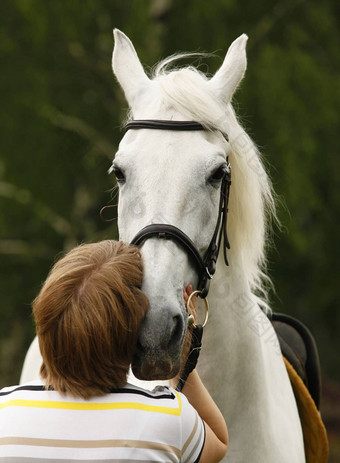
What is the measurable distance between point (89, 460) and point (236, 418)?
48.8 inches

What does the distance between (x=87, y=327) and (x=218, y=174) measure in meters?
1.01

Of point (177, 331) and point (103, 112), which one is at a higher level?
point (103, 112)

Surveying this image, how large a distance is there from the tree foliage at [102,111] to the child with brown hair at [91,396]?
6937mm

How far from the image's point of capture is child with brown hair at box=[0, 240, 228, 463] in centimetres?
178

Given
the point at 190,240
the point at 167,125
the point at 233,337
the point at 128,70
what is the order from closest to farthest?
the point at 190,240 → the point at 167,125 → the point at 233,337 → the point at 128,70

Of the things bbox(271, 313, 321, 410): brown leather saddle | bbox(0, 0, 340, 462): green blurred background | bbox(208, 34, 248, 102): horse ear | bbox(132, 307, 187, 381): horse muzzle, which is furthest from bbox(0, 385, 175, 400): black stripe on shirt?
bbox(0, 0, 340, 462): green blurred background

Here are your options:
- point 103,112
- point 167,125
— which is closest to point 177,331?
point 167,125

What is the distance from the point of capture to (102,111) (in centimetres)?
Result: 989

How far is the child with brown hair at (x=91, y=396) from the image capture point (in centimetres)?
A: 178

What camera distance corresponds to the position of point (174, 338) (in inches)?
84.9

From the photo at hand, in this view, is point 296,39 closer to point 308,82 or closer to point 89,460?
point 308,82

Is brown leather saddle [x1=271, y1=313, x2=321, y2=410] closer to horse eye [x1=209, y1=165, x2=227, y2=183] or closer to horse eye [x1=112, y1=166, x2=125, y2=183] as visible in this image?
horse eye [x1=209, y1=165, x2=227, y2=183]

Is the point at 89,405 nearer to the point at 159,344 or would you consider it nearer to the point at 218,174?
the point at 159,344

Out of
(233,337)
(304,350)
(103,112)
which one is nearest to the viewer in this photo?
(233,337)
